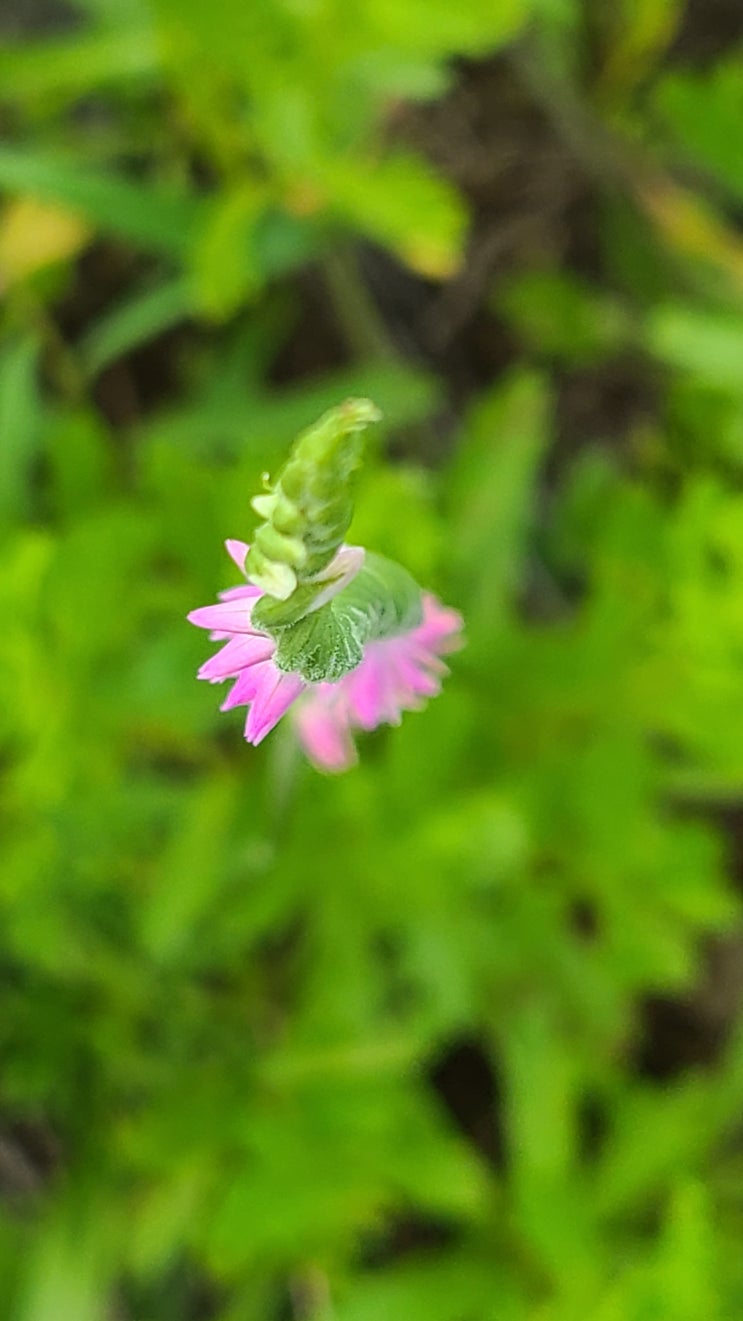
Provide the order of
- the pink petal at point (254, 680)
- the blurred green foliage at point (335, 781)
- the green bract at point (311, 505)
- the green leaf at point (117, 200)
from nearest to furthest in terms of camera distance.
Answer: the green bract at point (311, 505), the pink petal at point (254, 680), the blurred green foliage at point (335, 781), the green leaf at point (117, 200)

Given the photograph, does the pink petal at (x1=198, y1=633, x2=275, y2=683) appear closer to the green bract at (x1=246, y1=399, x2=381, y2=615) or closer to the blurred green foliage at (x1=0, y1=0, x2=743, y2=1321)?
the green bract at (x1=246, y1=399, x2=381, y2=615)

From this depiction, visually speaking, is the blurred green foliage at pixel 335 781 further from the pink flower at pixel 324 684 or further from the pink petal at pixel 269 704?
the pink petal at pixel 269 704

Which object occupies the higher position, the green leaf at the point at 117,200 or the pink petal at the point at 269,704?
the green leaf at the point at 117,200

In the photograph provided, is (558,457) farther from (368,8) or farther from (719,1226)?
(719,1226)

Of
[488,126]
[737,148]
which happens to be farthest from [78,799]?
[488,126]

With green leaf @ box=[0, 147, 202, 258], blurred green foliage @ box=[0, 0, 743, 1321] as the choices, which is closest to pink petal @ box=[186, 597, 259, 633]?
blurred green foliage @ box=[0, 0, 743, 1321]

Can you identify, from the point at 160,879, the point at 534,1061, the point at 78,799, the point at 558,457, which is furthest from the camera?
the point at 558,457

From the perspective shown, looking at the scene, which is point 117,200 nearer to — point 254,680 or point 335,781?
point 335,781

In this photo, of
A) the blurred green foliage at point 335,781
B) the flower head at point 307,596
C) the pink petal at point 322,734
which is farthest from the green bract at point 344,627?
the blurred green foliage at point 335,781
